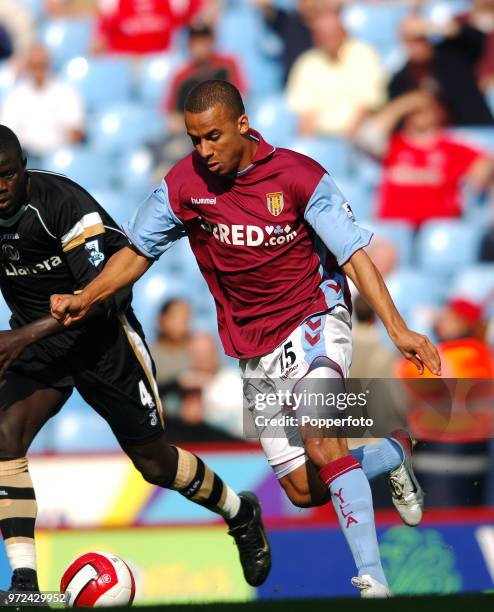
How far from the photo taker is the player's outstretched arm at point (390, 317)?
482 centimetres

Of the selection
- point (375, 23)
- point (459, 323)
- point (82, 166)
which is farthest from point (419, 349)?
point (375, 23)

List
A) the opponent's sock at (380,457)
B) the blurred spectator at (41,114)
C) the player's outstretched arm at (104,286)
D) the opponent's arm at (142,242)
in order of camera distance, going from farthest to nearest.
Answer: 1. the blurred spectator at (41,114)
2. the opponent's sock at (380,457)
3. the opponent's arm at (142,242)
4. the player's outstretched arm at (104,286)

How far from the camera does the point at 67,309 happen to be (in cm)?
523

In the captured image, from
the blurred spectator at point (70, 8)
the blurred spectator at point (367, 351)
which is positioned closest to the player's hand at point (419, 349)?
the blurred spectator at point (367, 351)

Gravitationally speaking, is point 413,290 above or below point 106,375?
below

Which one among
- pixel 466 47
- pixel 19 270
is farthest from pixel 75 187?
pixel 466 47

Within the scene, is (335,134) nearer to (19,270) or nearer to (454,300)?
(454,300)

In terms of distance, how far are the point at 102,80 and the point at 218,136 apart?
7.83 metres

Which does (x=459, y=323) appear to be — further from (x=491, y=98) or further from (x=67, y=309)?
(x=67, y=309)

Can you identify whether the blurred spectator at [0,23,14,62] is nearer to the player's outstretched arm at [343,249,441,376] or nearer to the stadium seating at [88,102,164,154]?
the stadium seating at [88,102,164,154]

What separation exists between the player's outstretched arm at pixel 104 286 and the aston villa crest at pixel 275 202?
672 mm

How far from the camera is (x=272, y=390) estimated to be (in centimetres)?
575

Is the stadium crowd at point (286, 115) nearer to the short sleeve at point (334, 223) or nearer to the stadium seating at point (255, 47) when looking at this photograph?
the stadium seating at point (255, 47)

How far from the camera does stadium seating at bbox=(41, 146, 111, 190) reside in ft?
38.5
